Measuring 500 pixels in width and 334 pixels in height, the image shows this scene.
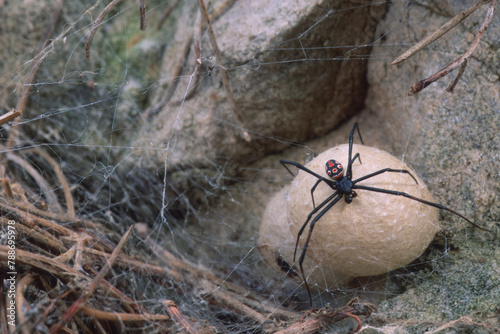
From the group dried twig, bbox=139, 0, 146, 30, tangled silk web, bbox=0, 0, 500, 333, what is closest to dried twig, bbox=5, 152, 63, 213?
tangled silk web, bbox=0, 0, 500, 333

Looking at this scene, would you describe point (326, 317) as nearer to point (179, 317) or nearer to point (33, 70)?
point (179, 317)

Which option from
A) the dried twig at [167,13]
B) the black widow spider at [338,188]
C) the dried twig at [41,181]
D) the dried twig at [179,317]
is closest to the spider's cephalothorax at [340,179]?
the black widow spider at [338,188]

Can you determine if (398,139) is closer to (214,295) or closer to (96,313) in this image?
(214,295)

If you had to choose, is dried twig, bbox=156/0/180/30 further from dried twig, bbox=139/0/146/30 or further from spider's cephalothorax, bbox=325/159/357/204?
spider's cephalothorax, bbox=325/159/357/204

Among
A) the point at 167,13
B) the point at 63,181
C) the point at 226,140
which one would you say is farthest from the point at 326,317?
the point at 167,13

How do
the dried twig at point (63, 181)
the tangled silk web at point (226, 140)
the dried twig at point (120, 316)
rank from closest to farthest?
1. the dried twig at point (120, 316)
2. the tangled silk web at point (226, 140)
3. the dried twig at point (63, 181)

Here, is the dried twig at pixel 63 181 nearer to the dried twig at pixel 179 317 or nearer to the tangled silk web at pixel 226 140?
the tangled silk web at pixel 226 140

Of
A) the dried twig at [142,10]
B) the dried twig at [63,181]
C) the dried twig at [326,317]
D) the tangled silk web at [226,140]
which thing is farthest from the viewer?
the dried twig at [63,181]

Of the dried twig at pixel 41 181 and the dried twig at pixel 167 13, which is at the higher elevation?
the dried twig at pixel 167 13
